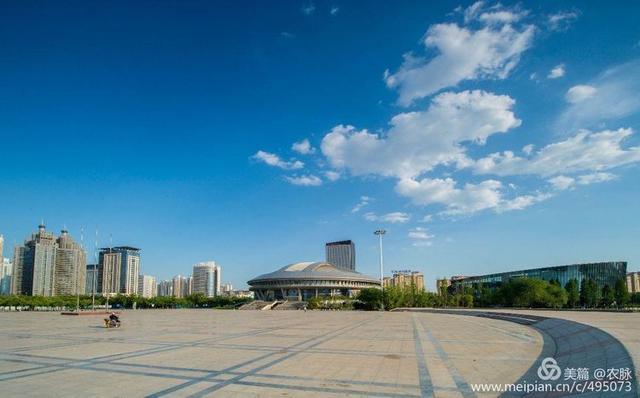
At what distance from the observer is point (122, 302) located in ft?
362

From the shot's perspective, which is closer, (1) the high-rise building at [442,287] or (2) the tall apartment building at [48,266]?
(1) the high-rise building at [442,287]

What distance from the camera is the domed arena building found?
134 m

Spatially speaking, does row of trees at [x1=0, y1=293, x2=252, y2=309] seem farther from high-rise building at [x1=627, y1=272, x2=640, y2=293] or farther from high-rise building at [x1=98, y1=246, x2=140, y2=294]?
high-rise building at [x1=627, y1=272, x2=640, y2=293]

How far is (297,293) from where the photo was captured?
134875 millimetres

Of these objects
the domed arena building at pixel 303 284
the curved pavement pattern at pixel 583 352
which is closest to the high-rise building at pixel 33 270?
the domed arena building at pixel 303 284

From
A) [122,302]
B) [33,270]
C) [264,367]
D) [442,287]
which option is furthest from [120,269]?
[264,367]

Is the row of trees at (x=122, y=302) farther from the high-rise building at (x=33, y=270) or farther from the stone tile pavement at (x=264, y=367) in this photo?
the stone tile pavement at (x=264, y=367)

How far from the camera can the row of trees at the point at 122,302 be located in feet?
301

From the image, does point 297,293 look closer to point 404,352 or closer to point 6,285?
point 404,352

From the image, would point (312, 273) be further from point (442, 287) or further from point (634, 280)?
point (634, 280)

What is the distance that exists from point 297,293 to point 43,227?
320ft

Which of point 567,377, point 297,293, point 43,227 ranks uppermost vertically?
point 43,227

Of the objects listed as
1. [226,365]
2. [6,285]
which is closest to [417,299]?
[226,365]

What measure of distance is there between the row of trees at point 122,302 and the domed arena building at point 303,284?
12443mm
